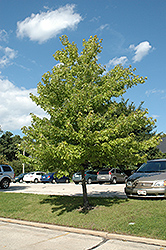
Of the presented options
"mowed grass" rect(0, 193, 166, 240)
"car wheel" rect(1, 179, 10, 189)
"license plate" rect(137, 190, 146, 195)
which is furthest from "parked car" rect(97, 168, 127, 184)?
"license plate" rect(137, 190, 146, 195)

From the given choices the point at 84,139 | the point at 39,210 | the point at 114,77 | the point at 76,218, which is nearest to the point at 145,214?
the point at 76,218

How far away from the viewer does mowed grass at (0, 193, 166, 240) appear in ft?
20.8

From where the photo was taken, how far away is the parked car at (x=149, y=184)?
8.53 metres

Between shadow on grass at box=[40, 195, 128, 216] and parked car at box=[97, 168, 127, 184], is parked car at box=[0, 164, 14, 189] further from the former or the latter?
shadow on grass at box=[40, 195, 128, 216]

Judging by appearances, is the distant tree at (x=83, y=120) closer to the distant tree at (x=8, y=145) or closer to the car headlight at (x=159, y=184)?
the car headlight at (x=159, y=184)

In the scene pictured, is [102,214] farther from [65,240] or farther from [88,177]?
[88,177]

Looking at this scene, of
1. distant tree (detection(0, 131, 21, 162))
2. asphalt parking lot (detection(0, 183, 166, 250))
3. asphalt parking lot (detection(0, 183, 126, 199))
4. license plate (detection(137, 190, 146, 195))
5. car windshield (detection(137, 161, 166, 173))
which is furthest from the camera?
distant tree (detection(0, 131, 21, 162))

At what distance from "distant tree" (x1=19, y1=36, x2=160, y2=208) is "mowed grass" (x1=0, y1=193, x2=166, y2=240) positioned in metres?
0.89

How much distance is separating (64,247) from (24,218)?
3731 millimetres

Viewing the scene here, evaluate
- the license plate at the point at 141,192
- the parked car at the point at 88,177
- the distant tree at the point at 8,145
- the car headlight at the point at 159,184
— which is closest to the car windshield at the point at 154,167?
the car headlight at the point at 159,184

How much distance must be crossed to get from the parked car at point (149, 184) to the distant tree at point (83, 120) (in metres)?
1.00

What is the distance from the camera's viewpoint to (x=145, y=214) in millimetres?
7227

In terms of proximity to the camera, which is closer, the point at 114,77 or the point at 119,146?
the point at 119,146

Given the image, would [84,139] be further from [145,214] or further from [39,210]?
[39,210]
